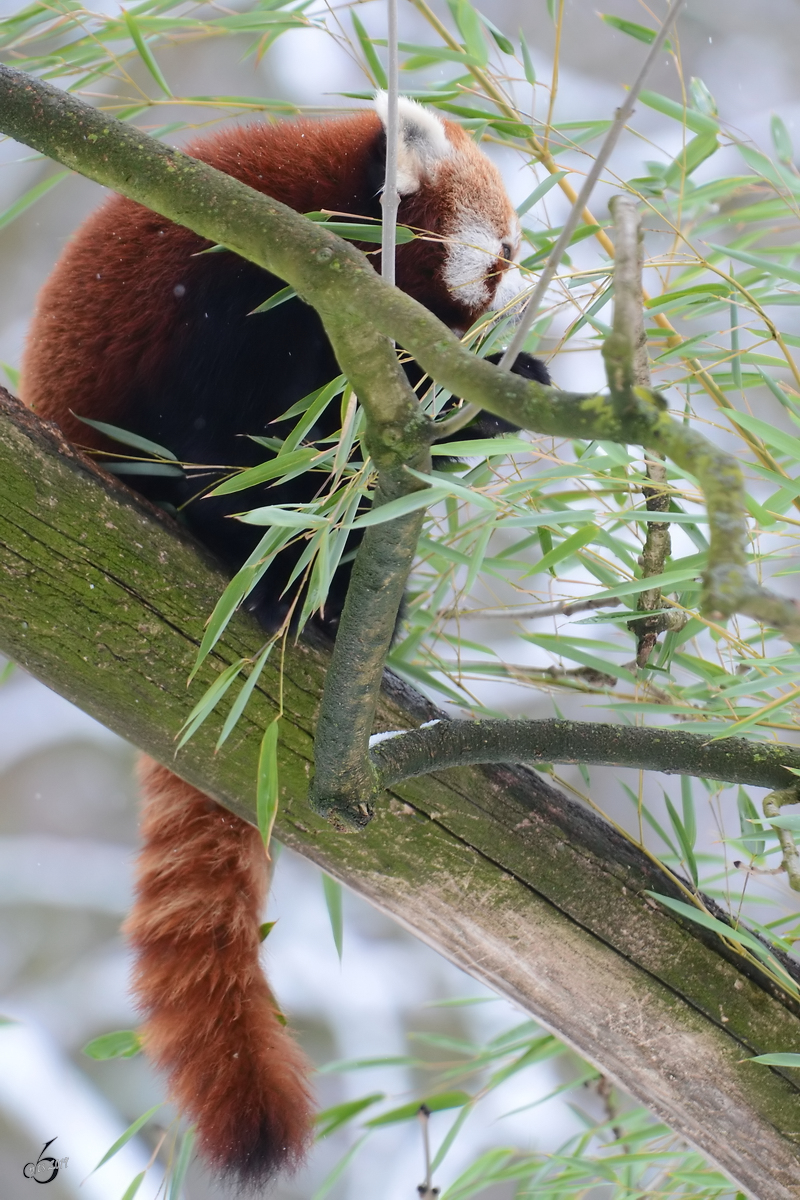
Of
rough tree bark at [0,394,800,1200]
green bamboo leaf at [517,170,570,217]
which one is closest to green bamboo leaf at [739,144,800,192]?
green bamboo leaf at [517,170,570,217]

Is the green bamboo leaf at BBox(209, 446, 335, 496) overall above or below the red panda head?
below

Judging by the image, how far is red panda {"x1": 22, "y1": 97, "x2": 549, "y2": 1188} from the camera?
110cm

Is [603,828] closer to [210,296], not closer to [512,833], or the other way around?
[512,833]

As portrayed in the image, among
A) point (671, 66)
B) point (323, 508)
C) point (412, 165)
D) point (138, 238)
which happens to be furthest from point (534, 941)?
point (671, 66)

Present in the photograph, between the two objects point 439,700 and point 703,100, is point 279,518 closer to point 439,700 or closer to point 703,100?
point 703,100

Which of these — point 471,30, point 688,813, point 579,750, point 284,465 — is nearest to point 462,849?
point 579,750

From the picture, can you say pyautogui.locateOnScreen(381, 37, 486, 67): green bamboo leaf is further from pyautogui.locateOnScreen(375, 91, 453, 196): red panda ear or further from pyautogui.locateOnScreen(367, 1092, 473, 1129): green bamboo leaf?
pyautogui.locateOnScreen(367, 1092, 473, 1129): green bamboo leaf

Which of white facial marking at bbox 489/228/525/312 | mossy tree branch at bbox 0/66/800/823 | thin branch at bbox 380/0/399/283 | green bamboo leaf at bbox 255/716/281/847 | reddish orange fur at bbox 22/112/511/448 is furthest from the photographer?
white facial marking at bbox 489/228/525/312

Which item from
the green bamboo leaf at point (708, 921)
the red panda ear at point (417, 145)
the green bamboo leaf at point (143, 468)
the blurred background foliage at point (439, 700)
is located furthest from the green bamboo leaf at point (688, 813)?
the red panda ear at point (417, 145)

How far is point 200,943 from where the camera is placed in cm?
119

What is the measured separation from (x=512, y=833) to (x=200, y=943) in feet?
1.48

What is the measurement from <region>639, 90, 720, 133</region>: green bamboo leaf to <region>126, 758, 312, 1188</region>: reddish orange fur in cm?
109

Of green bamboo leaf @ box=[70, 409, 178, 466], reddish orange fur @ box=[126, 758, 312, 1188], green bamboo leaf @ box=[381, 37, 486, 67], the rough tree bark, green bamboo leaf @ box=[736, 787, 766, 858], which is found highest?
green bamboo leaf @ box=[381, 37, 486, 67]

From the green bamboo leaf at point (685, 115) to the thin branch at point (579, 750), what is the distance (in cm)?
76
